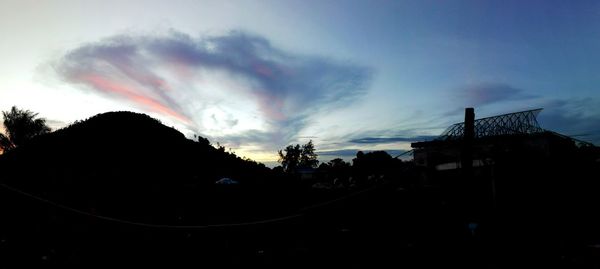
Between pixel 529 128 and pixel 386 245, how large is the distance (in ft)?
139

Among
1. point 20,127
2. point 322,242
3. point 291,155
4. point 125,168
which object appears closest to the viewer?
point 322,242

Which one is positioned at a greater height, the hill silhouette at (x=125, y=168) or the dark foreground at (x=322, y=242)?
the hill silhouette at (x=125, y=168)

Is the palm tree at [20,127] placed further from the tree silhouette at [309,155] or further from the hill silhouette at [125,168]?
the tree silhouette at [309,155]

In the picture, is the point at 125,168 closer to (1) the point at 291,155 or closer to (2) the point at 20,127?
(2) the point at 20,127

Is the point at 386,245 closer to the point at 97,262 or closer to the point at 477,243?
the point at 477,243

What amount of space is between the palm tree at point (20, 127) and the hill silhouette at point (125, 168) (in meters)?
9.26

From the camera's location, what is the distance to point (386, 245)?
8.93 meters

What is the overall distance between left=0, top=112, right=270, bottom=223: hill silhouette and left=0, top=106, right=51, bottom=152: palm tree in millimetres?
9259

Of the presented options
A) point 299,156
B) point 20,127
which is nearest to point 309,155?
point 299,156

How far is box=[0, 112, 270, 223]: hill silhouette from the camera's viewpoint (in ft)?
51.2

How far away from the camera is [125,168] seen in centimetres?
2380

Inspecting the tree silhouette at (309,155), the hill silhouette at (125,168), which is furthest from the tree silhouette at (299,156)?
the hill silhouette at (125,168)

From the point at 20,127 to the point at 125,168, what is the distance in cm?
2200

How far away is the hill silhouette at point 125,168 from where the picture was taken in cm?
1560
